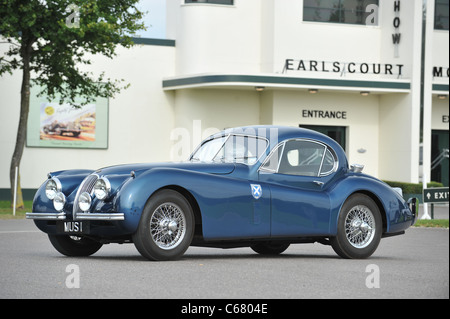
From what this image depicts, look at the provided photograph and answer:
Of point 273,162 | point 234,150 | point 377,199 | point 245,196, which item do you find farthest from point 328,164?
point 245,196

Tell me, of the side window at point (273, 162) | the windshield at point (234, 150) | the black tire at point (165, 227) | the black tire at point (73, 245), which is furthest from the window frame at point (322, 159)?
the black tire at point (73, 245)

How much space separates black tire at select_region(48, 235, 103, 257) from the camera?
10.1m

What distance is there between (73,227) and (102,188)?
627 mm

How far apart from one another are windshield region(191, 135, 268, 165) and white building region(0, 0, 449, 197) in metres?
19.6

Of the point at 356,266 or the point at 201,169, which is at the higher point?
the point at 201,169

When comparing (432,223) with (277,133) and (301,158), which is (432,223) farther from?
(277,133)

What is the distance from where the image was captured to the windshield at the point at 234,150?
33.5 ft

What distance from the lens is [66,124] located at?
30438mm

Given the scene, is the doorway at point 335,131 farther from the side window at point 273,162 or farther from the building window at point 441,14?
the side window at point 273,162

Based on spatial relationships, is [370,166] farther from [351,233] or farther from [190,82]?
[351,233]

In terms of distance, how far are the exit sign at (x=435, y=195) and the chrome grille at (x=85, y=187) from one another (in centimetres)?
1214
